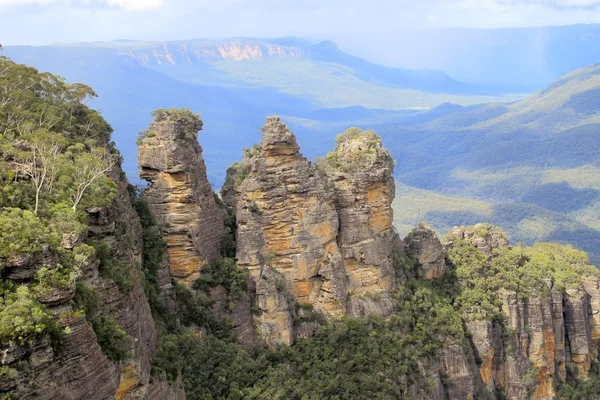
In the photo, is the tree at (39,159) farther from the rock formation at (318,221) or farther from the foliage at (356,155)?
the foliage at (356,155)

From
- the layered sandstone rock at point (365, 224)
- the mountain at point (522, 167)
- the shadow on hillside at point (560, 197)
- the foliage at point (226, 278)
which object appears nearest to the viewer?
the foliage at point (226, 278)

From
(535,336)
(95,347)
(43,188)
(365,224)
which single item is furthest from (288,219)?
(535,336)

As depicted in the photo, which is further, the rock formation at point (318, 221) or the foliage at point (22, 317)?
the rock formation at point (318, 221)

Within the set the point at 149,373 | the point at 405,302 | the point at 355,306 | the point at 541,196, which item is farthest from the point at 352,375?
the point at 541,196

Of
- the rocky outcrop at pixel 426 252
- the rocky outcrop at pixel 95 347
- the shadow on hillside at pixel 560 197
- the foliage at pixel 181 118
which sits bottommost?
the rocky outcrop at pixel 95 347

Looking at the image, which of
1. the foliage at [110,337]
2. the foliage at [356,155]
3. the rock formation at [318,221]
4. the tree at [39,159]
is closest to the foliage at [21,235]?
the tree at [39,159]

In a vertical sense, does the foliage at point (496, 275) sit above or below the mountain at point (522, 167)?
below

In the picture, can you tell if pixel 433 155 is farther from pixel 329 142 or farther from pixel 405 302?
pixel 405 302

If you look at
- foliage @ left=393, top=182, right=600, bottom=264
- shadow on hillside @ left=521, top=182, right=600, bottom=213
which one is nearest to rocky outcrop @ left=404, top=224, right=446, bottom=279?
foliage @ left=393, top=182, right=600, bottom=264
